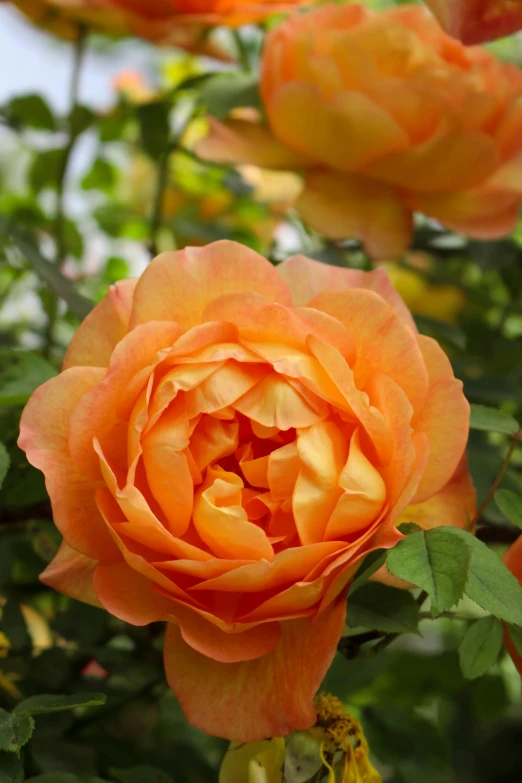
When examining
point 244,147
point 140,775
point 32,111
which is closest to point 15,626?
point 140,775

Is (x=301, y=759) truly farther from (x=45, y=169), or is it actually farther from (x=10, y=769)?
(x=45, y=169)

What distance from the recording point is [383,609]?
297 mm

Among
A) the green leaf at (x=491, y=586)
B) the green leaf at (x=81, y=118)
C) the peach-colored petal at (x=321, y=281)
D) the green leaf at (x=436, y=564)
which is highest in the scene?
the peach-colored petal at (x=321, y=281)

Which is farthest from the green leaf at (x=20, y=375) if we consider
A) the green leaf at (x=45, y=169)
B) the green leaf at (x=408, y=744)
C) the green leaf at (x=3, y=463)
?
the green leaf at (x=45, y=169)

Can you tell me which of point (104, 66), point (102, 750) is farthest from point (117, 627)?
point (104, 66)

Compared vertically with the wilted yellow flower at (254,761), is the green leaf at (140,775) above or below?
below

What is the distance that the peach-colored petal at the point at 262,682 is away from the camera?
264 mm

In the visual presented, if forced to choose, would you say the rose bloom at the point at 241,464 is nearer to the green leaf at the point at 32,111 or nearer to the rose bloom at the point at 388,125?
the rose bloom at the point at 388,125

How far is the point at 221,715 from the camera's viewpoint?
10.5 inches

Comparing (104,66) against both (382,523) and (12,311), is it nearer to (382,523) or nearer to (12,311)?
(12,311)

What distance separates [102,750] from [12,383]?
0.61ft

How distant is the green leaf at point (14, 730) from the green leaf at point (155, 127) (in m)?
0.45

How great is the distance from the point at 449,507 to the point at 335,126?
24 cm

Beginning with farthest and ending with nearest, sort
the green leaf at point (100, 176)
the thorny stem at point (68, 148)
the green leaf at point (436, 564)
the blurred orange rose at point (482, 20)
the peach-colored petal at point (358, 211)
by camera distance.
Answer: the green leaf at point (100, 176)
the thorny stem at point (68, 148)
the peach-colored petal at point (358, 211)
the blurred orange rose at point (482, 20)
the green leaf at point (436, 564)
